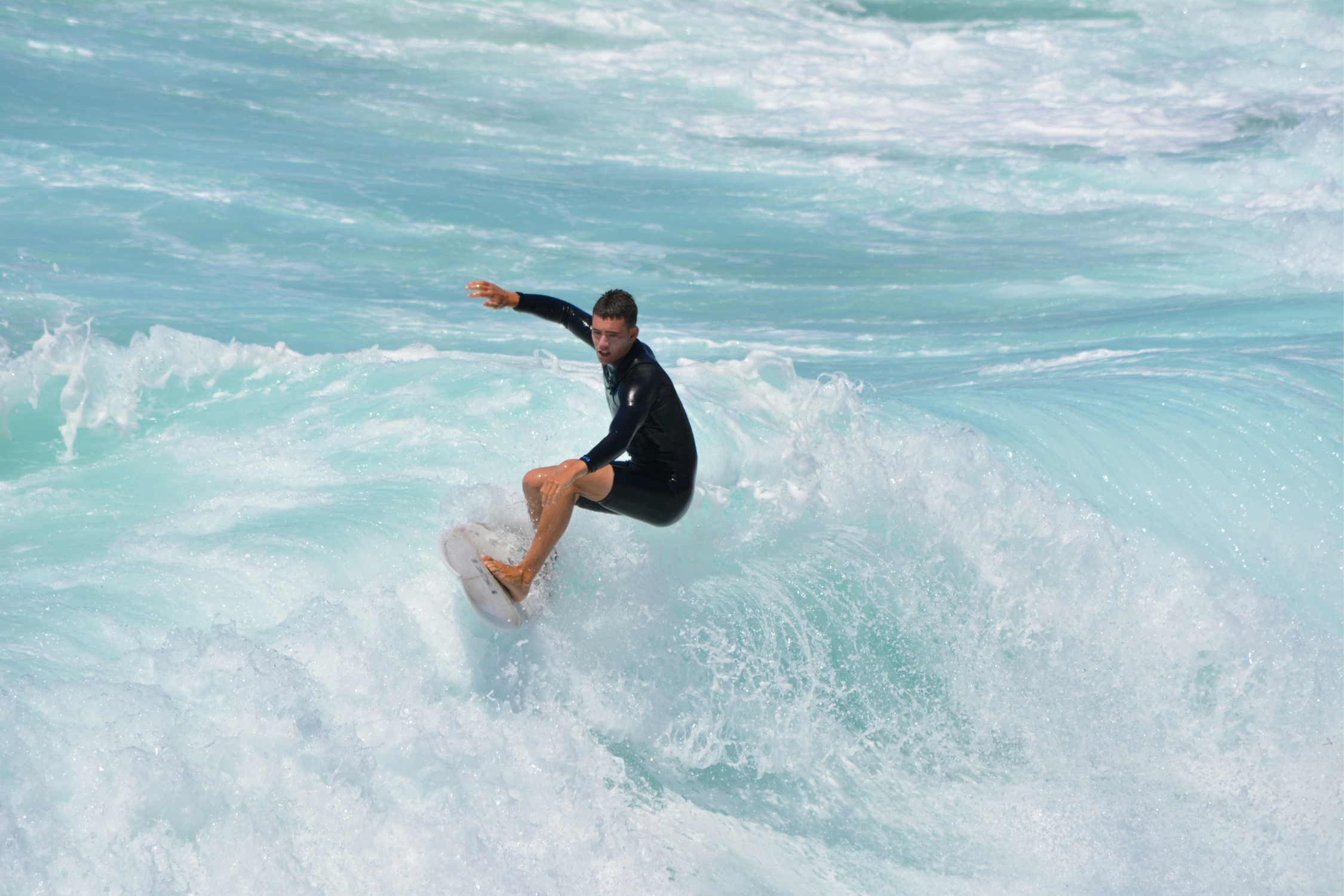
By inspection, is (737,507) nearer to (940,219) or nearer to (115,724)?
(115,724)

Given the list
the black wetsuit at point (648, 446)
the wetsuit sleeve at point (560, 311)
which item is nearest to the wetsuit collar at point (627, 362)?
the black wetsuit at point (648, 446)

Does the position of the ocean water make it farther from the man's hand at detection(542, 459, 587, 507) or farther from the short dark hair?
the short dark hair

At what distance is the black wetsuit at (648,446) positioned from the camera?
4.38m

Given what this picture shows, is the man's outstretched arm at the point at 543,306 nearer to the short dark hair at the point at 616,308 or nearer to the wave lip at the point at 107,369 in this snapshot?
the short dark hair at the point at 616,308

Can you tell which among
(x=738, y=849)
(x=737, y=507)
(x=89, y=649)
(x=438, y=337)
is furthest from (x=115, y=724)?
(x=438, y=337)

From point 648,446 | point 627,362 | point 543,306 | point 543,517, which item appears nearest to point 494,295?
point 543,306

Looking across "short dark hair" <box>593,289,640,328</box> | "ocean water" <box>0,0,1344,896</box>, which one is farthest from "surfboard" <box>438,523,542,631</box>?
"short dark hair" <box>593,289,640,328</box>

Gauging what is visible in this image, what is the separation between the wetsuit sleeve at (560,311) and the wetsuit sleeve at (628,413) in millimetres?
670

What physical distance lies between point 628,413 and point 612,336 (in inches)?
12.2

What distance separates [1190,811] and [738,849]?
2488 mm

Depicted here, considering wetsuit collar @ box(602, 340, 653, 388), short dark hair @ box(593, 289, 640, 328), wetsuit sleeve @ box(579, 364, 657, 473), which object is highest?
short dark hair @ box(593, 289, 640, 328)

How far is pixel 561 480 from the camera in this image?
166 inches

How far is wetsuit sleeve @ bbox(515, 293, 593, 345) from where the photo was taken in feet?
16.5

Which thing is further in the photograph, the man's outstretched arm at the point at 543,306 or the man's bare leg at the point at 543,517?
the man's outstretched arm at the point at 543,306
